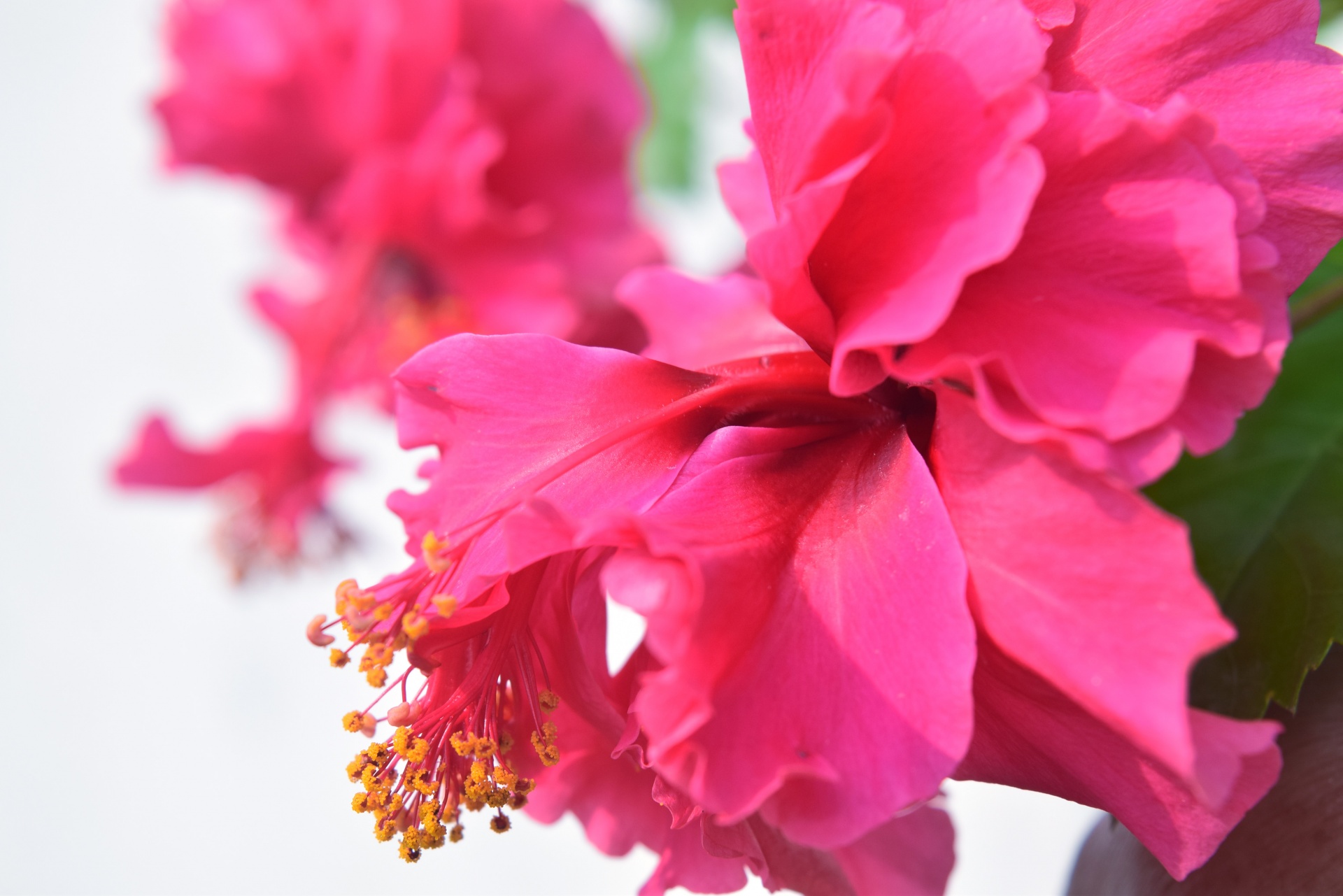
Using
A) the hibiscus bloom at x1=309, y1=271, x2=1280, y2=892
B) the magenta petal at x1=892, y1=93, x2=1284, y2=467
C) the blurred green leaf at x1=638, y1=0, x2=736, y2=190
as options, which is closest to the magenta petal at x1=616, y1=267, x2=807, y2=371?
the hibiscus bloom at x1=309, y1=271, x2=1280, y2=892

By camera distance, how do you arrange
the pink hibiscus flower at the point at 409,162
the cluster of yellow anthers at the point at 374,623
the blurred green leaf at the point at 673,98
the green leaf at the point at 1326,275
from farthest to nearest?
the blurred green leaf at the point at 673,98, the pink hibiscus flower at the point at 409,162, the green leaf at the point at 1326,275, the cluster of yellow anthers at the point at 374,623

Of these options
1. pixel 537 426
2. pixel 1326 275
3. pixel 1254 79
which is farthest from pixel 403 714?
pixel 1326 275

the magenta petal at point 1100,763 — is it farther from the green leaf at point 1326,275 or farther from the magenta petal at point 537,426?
the green leaf at point 1326,275

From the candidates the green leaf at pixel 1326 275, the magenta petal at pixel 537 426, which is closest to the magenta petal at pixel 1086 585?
the magenta petal at pixel 537 426

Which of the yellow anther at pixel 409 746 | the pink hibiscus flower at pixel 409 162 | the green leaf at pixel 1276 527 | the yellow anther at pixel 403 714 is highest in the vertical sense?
the pink hibiscus flower at pixel 409 162

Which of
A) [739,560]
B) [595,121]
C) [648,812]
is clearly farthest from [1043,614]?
[595,121]

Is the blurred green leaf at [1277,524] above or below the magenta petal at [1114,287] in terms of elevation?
below

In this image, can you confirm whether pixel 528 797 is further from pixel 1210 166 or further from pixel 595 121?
pixel 595 121

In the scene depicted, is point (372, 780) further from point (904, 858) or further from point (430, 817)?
point (904, 858)
